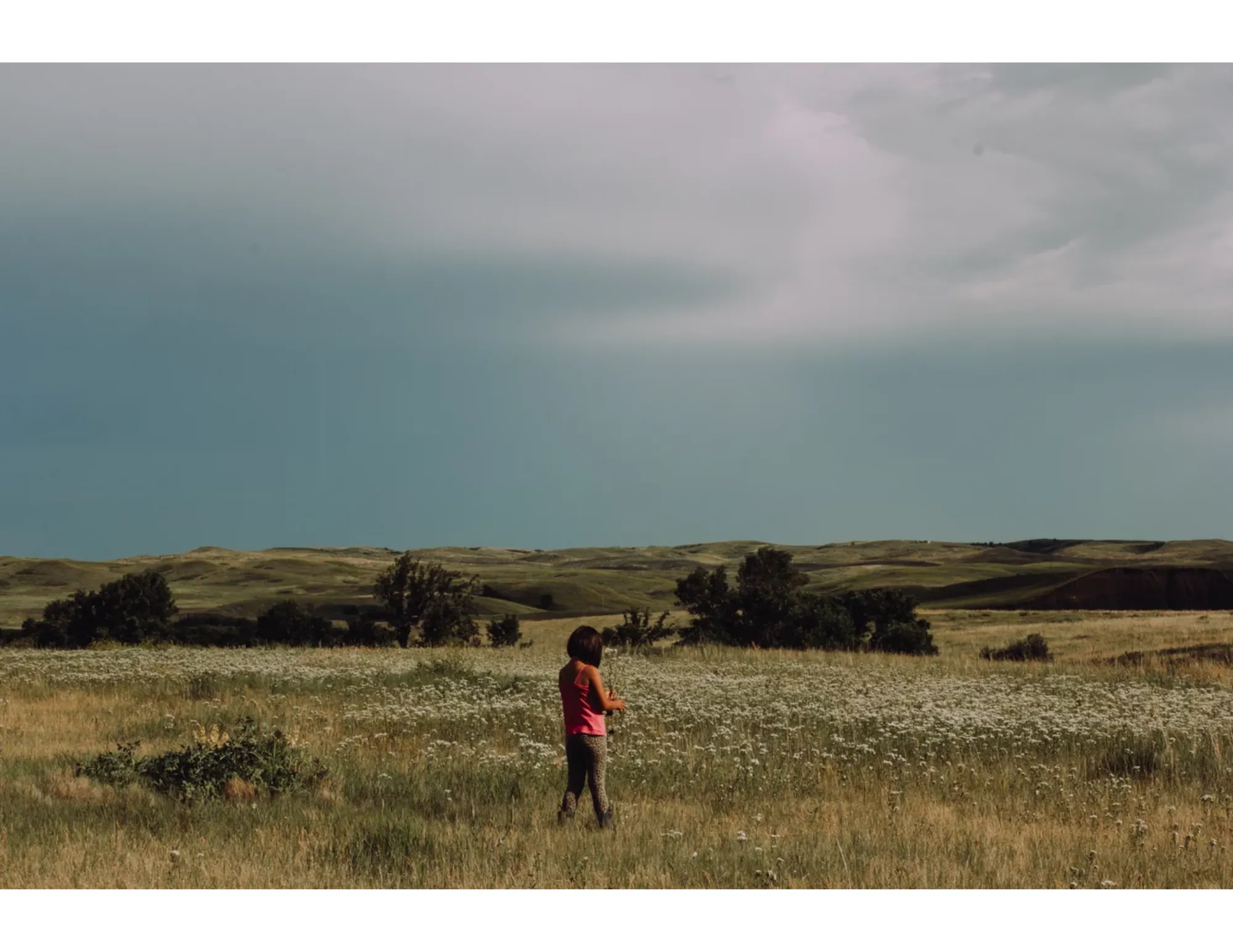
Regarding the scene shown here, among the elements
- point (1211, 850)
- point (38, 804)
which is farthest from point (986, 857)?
point (38, 804)

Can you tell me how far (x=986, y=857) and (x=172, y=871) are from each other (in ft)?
19.1

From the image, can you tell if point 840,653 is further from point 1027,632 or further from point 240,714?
point 1027,632

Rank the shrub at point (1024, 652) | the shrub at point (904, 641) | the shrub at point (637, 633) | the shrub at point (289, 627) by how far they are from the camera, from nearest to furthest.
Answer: the shrub at point (1024, 652), the shrub at point (904, 641), the shrub at point (637, 633), the shrub at point (289, 627)

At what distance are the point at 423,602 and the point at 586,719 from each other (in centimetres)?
3528

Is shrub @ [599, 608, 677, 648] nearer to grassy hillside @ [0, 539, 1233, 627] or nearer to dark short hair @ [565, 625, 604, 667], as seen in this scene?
dark short hair @ [565, 625, 604, 667]

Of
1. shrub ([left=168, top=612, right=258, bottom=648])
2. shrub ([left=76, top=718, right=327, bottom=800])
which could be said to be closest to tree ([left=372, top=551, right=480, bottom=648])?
shrub ([left=168, top=612, right=258, bottom=648])

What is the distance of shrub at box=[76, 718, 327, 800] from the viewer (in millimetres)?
10375

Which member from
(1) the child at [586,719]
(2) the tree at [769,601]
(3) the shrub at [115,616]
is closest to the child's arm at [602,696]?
(1) the child at [586,719]

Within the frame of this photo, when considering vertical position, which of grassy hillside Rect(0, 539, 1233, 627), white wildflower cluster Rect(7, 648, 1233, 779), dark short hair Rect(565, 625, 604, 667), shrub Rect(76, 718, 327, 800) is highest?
dark short hair Rect(565, 625, 604, 667)

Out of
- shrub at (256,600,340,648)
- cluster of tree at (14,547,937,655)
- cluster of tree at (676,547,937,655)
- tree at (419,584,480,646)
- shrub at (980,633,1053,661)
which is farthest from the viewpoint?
shrub at (256,600,340,648)

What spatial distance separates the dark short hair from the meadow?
1.40 metres

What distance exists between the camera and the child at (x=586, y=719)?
873 cm

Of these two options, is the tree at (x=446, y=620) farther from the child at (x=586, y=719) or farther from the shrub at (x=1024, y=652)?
the child at (x=586, y=719)

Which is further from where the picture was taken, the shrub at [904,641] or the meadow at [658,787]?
the shrub at [904,641]
